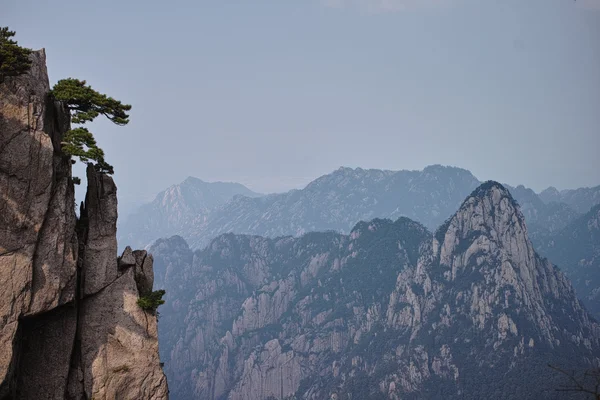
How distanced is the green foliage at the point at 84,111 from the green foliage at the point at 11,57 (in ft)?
13.4

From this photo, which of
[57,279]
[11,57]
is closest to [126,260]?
[57,279]

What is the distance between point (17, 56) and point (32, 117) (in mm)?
4416

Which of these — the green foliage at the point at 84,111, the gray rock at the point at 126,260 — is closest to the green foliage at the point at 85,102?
the green foliage at the point at 84,111

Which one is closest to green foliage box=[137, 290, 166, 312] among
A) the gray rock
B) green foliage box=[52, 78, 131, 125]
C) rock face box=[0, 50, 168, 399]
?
rock face box=[0, 50, 168, 399]

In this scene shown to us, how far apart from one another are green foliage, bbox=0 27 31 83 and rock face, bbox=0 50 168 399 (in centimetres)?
114

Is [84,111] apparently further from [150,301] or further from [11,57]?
[150,301]

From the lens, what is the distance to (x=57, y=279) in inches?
1475

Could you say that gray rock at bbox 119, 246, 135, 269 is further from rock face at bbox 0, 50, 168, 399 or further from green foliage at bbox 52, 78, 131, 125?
green foliage at bbox 52, 78, 131, 125

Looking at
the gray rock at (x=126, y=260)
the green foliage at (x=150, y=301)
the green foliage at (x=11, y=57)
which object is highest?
the green foliage at (x=11, y=57)

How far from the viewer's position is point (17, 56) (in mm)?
34312

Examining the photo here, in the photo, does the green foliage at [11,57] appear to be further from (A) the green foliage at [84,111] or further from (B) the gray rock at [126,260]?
(B) the gray rock at [126,260]

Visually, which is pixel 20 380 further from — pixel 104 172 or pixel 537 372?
pixel 537 372

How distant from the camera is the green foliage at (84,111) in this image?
38.9m

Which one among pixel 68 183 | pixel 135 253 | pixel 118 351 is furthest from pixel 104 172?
pixel 118 351
